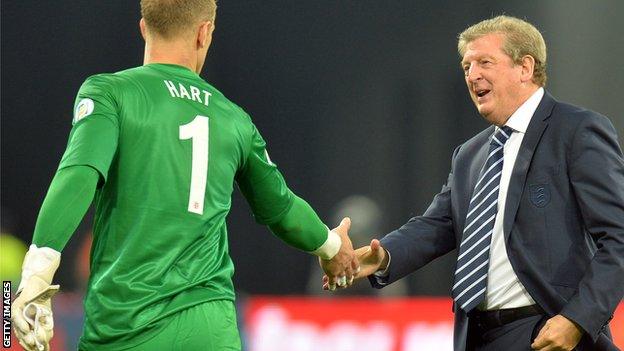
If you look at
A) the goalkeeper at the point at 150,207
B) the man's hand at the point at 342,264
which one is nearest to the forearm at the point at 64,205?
the goalkeeper at the point at 150,207

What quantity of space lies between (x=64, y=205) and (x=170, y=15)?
0.57 meters

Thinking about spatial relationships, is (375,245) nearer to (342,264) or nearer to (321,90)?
(342,264)

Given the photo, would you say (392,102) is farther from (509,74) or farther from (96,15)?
(509,74)

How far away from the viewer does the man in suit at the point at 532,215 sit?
2.68 metres

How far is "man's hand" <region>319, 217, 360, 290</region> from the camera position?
3.04m

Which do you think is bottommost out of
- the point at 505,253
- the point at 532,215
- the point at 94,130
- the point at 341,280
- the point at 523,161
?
the point at 341,280

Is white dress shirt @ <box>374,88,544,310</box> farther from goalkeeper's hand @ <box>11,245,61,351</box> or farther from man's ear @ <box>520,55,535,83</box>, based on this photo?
goalkeeper's hand @ <box>11,245,61,351</box>

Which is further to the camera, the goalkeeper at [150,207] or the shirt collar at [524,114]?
the shirt collar at [524,114]

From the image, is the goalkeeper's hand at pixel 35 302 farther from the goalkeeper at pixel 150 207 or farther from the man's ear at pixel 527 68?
the man's ear at pixel 527 68

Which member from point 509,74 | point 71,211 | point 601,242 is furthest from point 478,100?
point 71,211

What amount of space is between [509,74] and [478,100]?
12 centimetres

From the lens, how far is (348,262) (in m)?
3.09

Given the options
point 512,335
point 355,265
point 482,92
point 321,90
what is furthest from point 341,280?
point 321,90

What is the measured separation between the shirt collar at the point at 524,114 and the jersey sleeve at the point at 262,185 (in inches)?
26.6
